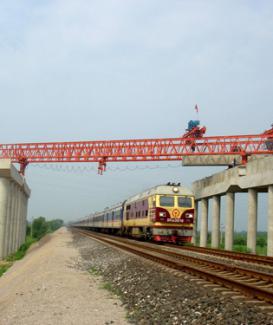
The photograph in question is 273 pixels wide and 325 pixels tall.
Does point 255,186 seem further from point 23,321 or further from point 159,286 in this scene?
point 23,321

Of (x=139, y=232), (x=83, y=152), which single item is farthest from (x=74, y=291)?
(x=83, y=152)

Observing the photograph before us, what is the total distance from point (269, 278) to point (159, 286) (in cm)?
237

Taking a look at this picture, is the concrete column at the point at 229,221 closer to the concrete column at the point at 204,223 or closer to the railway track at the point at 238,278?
the concrete column at the point at 204,223

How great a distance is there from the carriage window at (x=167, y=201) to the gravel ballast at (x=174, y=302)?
13.4 m

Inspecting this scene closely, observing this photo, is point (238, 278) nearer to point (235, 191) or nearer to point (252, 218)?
point (252, 218)

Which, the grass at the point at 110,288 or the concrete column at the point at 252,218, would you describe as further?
the concrete column at the point at 252,218

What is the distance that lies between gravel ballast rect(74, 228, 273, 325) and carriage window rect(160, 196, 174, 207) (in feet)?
43.9

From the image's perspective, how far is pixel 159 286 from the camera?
9875 mm

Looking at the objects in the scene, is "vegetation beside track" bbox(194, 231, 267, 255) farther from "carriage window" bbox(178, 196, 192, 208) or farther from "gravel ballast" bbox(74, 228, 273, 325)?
"gravel ballast" bbox(74, 228, 273, 325)

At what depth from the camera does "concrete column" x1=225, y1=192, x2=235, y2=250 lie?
28484 millimetres

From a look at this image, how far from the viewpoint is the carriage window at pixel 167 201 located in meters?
25.7

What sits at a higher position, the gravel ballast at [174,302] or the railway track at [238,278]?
the railway track at [238,278]

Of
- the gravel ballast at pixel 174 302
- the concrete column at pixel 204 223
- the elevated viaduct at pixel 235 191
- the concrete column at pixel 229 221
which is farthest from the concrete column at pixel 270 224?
the gravel ballast at pixel 174 302

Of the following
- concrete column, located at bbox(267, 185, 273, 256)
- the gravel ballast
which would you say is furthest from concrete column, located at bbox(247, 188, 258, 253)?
the gravel ballast
